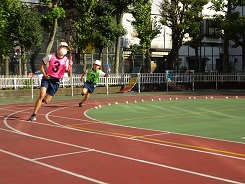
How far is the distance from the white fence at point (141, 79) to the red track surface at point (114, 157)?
15420 mm

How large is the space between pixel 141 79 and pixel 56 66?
18.7 metres

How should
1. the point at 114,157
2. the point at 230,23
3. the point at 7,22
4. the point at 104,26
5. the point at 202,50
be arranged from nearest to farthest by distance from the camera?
the point at 114,157
the point at 7,22
the point at 104,26
the point at 230,23
the point at 202,50

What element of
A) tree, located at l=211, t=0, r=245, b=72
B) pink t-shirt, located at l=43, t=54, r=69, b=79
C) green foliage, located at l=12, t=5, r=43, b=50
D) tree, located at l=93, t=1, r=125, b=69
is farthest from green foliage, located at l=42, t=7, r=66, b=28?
pink t-shirt, located at l=43, t=54, r=69, b=79

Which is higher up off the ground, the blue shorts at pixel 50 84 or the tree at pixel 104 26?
the tree at pixel 104 26

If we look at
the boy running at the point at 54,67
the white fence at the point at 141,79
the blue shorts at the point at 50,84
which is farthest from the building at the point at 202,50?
the boy running at the point at 54,67

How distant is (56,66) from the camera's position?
39.5 feet

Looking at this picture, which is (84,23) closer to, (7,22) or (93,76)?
(7,22)

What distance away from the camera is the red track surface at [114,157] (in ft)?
18.7

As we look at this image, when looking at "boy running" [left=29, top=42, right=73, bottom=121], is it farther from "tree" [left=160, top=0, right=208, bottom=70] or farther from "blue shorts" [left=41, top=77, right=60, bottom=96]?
"tree" [left=160, top=0, right=208, bottom=70]

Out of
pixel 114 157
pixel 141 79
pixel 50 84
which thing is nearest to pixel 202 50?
pixel 141 79

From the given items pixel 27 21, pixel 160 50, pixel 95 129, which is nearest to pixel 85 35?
pixel 27 21

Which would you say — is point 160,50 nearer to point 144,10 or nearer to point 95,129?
point 144,10

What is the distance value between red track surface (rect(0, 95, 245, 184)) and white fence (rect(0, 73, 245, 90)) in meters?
15.4

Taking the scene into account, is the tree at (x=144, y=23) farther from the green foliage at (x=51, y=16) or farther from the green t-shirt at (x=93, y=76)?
the green t-shirt at (x=93, y=76)
